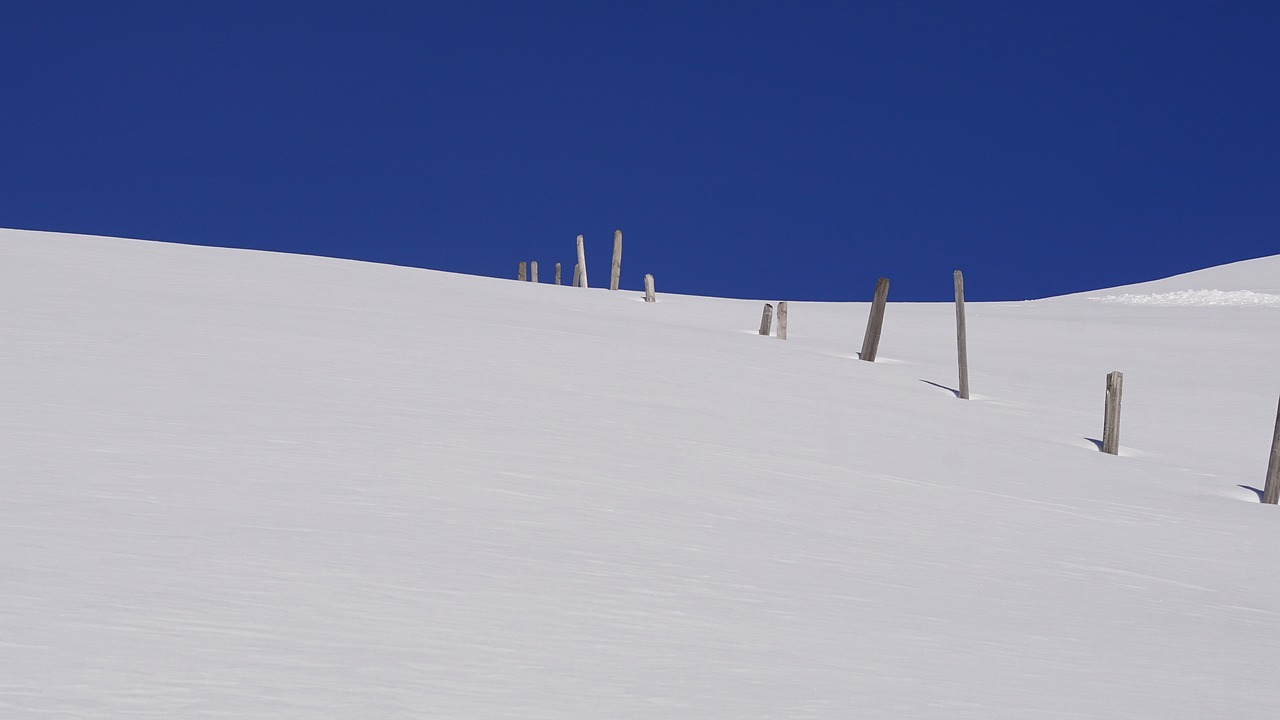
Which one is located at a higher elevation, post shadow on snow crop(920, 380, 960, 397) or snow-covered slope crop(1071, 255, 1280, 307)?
snow-covered slope crop(1071, 255, 1280, 307)

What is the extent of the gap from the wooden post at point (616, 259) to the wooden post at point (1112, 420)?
16.4 m

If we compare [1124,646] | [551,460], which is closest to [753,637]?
[1124,646]

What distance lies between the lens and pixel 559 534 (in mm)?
6469

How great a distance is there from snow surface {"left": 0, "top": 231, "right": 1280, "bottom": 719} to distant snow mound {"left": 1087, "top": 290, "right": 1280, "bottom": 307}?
59.2 feet

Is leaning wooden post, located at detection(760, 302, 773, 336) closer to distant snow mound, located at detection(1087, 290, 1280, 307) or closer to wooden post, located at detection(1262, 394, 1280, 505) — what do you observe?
wooden post, located at detection(1262, 394, 1280, 505)

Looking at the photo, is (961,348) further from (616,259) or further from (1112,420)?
(616,259)

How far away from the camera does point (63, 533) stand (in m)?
5.23

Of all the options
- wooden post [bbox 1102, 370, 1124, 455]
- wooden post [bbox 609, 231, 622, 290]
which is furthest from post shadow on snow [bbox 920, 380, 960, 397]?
wooden post [bbox 609, 231, 622, 290]

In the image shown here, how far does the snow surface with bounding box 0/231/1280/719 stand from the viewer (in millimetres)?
4301

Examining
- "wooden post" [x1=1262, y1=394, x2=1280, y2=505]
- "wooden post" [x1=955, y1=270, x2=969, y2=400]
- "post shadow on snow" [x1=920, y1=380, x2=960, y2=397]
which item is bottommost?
"wooden post" [x1=1262, y1=394, x2=1280, y2=505]

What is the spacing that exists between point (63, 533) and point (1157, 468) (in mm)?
11279

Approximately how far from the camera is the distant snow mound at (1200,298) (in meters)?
31.8

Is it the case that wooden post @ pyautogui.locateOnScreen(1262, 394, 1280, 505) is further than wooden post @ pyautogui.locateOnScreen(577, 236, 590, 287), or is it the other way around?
wooden post @ pyautogui.locateOnScreen(577, 236, 590, 287)

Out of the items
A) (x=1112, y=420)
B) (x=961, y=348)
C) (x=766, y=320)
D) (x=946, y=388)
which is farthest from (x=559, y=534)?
(x=766, y=320)
